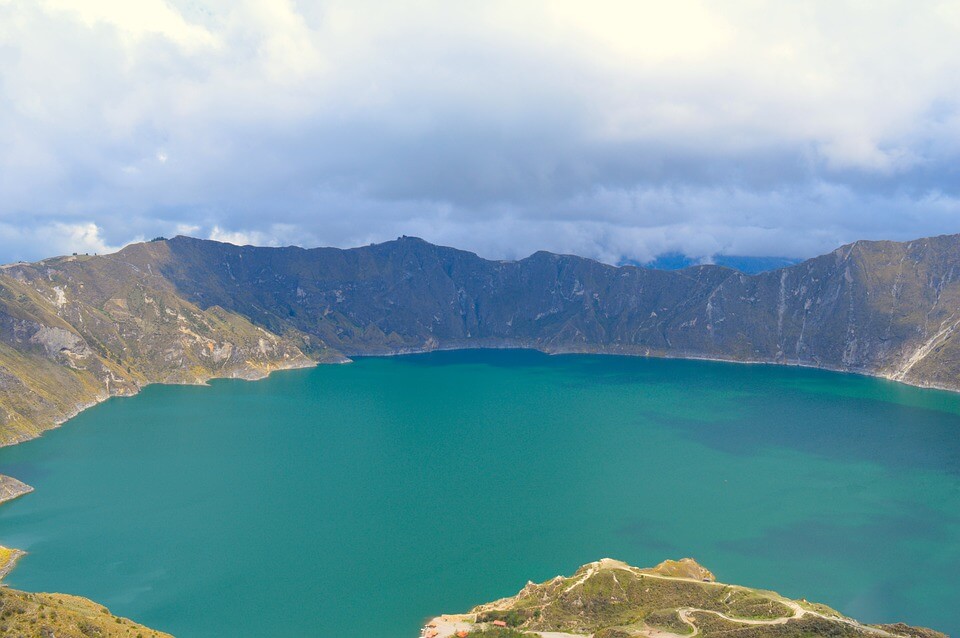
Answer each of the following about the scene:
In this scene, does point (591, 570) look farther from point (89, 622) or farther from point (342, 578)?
point (89, 622)

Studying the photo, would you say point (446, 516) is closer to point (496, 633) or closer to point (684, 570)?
point (684, 570)

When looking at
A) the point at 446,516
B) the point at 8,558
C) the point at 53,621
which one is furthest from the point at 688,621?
the point at 8,558

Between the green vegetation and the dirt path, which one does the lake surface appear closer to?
the dirt path

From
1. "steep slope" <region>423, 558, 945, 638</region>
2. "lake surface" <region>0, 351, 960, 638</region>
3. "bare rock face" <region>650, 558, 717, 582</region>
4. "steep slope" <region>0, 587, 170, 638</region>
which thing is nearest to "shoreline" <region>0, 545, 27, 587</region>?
"lake surface" <region>0, 351, 960, 638</region>

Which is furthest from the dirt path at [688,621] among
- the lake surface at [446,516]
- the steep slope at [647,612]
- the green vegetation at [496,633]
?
the lake surface at [446,516]

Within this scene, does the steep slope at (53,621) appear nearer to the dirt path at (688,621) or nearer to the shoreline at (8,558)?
the dirt path at (688,621)
